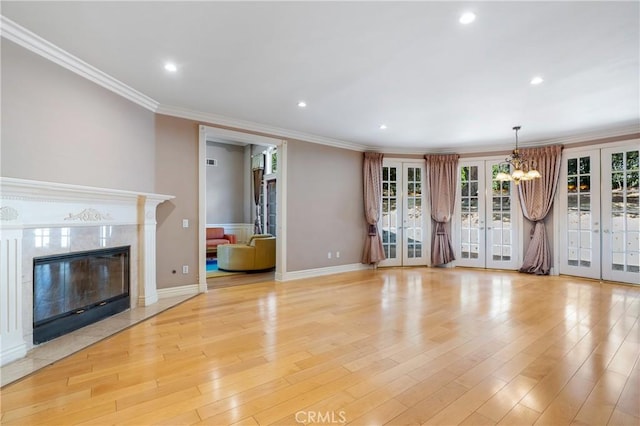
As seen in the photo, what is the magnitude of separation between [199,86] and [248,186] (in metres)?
6.46

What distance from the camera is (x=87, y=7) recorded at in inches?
91.4

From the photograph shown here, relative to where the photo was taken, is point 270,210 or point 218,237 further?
point 218,237

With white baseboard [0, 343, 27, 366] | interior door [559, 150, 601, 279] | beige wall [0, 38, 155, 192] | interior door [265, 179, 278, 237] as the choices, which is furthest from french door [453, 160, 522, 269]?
white baseboard [0, 343, 27, 366]

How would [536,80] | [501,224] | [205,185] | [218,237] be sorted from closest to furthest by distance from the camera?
[536,80] → [205,185] → [501,224] → [218,237]

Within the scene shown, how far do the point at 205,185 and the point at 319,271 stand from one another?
2835 mm

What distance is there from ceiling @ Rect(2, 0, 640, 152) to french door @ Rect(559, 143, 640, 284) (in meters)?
0.96

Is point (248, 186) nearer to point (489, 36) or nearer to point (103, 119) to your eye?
point (103, 119)

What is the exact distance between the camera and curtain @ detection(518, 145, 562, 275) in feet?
20.2

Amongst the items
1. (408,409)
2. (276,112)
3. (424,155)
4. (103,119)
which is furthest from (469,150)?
(103,119)

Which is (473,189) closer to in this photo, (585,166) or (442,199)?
(442,199)

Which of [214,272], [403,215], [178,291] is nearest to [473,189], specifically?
[403,215]

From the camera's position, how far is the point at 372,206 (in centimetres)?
686

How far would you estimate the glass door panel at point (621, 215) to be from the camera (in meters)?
5.36

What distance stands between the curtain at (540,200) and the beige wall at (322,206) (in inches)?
138
